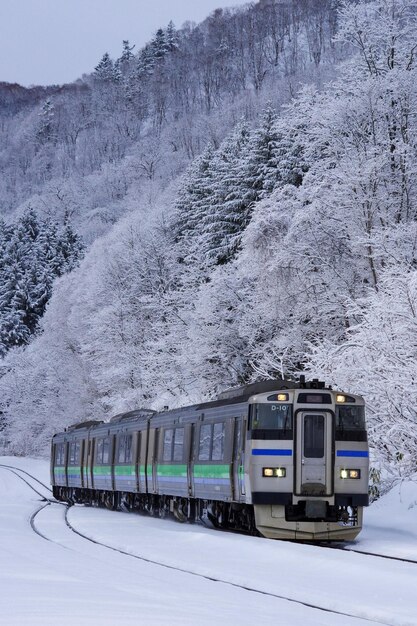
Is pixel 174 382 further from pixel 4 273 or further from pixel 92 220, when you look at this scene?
pixel 92 220

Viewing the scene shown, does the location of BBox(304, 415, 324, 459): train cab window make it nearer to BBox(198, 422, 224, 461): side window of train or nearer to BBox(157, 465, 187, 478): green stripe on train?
BBox(198, 422, 224, 461): side window of train

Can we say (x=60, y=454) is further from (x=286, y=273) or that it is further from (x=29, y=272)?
(x=29, y=272)

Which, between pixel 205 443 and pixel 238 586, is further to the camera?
pixel 205 443

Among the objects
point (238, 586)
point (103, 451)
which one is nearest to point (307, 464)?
point (238, 586)

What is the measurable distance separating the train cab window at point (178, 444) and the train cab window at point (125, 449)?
4948mm

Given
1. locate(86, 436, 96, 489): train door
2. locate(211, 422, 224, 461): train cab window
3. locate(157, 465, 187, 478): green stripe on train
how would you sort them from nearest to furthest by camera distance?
locate(211, 422, 224, 461): train cab window → locate(157, 465, 187, 478): green stripe on train → locate(86, 436, 96, 489): train door

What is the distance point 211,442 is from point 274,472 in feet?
10.6

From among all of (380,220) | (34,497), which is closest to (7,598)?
(380,220)

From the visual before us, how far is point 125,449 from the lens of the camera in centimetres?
3023

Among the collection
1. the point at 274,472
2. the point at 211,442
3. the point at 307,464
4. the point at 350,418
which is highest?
the point at 350,418

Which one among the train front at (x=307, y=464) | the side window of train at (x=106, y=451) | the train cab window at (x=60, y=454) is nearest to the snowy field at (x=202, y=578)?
the train front at (x=307, y=464)

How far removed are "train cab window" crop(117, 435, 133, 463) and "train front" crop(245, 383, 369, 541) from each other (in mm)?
10801

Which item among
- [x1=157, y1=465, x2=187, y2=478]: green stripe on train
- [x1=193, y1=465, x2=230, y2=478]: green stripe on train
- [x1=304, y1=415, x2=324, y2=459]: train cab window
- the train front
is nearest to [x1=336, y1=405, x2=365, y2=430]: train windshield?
the train front

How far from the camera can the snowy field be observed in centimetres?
883
